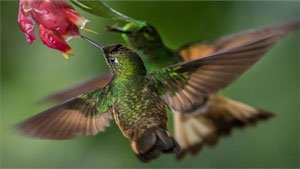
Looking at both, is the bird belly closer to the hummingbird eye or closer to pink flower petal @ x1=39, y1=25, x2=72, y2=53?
the hummingbird eye

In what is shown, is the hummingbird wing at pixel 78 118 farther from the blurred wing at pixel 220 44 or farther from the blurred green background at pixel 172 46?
the blurred green background at pixel 172 46

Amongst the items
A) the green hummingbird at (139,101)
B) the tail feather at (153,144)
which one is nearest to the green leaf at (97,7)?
the green hummingbird at (139,101)

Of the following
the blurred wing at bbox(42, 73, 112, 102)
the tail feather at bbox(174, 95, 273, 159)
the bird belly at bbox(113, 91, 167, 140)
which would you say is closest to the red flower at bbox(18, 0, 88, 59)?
the bird belly at bbox(113, 91, 167, 140)

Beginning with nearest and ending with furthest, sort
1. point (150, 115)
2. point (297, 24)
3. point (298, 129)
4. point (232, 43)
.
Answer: point (150, 115) → point (297, 24) → point (232, 43) → point (298, 129)

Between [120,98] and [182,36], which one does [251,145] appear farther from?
[120,98]

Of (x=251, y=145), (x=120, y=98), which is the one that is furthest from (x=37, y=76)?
(x=120, y=98)

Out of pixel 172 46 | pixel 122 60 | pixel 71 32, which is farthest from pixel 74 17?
pixel 172 46
